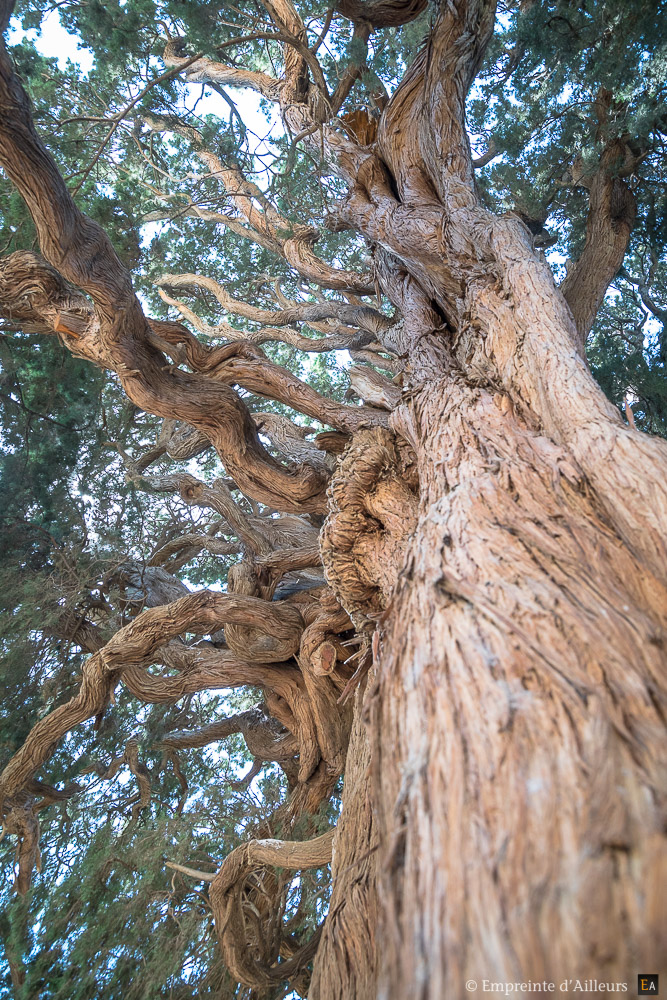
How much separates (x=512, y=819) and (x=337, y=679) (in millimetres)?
3416

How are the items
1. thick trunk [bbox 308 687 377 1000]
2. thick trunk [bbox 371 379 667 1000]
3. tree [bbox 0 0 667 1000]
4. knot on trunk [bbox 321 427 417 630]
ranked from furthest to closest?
knot on trunk [bbox 321 427 417 630]
thick trunk [bbox 308 687 377 1000]
tree [bbox 0 0 667 1000]
thick trunk [bbox 371 379 667 1000]

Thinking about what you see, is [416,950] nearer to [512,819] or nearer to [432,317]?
[512,819]

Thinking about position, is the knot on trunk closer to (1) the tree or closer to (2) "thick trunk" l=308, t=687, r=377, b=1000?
(1) the tree

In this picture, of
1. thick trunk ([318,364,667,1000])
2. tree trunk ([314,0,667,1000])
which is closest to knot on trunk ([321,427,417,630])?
tree trunk ([314,0,667,1000])

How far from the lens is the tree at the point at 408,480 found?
1.04 meters

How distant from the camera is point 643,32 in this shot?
15.8 feet

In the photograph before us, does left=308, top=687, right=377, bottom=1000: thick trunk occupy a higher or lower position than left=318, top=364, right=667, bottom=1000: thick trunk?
lower

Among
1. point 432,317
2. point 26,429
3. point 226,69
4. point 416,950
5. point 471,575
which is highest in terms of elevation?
point 226,69

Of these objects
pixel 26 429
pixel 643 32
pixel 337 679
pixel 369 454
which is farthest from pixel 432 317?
pixel 26 429

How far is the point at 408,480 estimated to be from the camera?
324 cm

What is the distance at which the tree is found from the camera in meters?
1.04

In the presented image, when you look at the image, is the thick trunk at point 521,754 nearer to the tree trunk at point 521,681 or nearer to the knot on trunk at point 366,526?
the tree trunk at point 521,681

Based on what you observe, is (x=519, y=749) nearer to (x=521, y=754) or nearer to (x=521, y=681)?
(x=521, y=754)

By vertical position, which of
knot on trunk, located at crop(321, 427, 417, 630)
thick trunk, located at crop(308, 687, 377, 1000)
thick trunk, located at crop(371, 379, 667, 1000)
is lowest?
thick trunk, located at crop(308, 687, 377, 1000)
